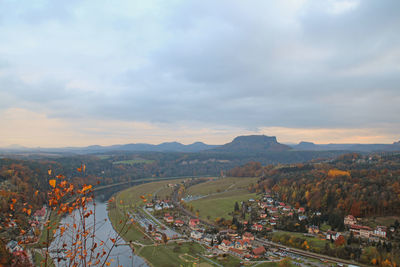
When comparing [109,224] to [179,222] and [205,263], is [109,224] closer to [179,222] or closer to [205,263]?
[179,222]

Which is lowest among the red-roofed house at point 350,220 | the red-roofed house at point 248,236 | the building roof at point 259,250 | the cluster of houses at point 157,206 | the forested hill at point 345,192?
the cluster of houses at point 157,206

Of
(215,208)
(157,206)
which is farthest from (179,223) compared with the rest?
(157,206)

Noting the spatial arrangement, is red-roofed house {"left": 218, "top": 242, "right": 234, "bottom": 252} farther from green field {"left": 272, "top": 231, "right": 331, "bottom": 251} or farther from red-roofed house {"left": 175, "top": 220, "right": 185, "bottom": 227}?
red-roofed house {"left": 175, "top": 220, "right": 185, "bottom": 227}

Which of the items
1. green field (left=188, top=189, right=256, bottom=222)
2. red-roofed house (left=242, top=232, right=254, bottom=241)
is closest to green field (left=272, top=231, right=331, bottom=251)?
red-roofed house (left=242, top=232, right=254, bottom=241)

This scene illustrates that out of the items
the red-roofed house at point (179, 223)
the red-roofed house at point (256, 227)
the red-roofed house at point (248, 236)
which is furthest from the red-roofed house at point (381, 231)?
the red-roofed house at point (179, 223)

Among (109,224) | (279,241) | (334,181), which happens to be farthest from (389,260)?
(109,224)

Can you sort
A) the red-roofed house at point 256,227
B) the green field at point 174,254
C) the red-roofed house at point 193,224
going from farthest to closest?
the red-roofed house at point 193,224 → the red-roofed house at point 256,227 → the green field at point 174,254

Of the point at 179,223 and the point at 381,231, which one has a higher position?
the point at 381,231

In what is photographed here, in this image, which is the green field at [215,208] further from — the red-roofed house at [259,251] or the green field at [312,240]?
the red-roofed house at [259,251]

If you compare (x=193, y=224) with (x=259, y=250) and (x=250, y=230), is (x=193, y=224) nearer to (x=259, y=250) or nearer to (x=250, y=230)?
(x=250, y=230)

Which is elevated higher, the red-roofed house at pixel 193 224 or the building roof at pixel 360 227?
the building roof at pixel 360 227

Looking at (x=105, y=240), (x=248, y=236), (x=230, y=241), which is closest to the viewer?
(x=105, y=240)
